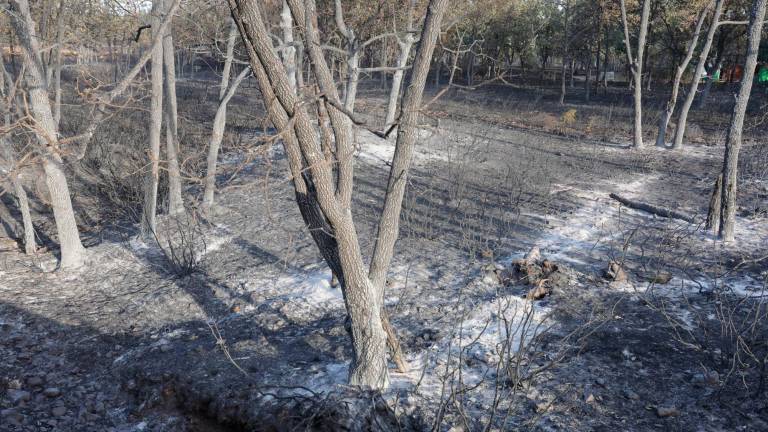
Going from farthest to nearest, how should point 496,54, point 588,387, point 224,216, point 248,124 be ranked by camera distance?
point 496,54 → point 248,124 → point 224,216 → point 588,387

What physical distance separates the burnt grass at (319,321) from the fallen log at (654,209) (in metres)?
0.34

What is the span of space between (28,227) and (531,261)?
7093mm

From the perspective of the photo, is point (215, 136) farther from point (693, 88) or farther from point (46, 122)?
point (693, 88)

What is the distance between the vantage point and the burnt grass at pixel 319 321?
4.28m

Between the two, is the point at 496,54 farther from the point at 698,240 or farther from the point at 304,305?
the point at 304,305

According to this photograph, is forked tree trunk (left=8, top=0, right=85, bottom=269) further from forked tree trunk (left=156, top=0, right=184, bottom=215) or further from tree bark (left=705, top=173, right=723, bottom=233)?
tree bark (left=705, top=173, right=723, bottom=233)

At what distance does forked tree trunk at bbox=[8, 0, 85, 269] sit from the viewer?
7.02 metres

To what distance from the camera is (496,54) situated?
3303cm

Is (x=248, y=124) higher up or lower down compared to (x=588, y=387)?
higher up

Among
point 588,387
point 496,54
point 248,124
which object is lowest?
point 588,387

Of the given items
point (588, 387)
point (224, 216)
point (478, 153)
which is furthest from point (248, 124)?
point (588, 387)

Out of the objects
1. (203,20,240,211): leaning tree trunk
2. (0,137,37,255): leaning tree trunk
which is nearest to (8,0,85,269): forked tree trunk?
(0,137,37,255): leaning tree trunk

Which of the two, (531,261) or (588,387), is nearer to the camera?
(588,387)

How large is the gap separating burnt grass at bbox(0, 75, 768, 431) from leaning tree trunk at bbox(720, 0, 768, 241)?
1.58 feet
